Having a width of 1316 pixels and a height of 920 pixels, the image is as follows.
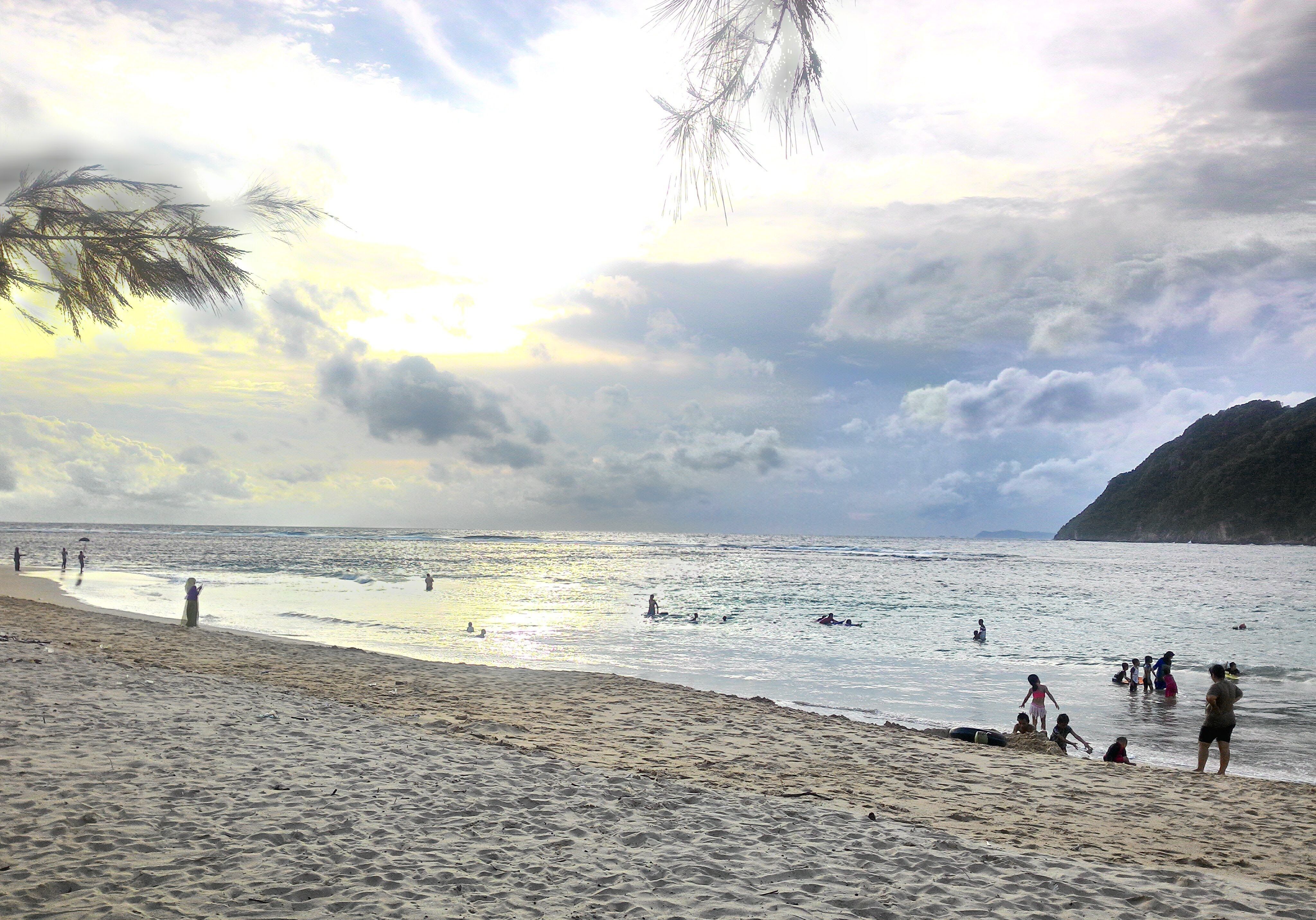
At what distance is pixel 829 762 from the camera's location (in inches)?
373

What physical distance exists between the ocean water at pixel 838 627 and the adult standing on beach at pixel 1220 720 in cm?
133

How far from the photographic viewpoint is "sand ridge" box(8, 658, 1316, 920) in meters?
4.61

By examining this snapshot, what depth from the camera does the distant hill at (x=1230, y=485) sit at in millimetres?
134625

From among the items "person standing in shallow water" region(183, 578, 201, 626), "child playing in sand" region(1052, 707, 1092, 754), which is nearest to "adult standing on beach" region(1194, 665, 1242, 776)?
"child playing in sand" region(1052, 707, 1092, 754)

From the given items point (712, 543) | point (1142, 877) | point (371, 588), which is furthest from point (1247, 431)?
point (1142, 877)

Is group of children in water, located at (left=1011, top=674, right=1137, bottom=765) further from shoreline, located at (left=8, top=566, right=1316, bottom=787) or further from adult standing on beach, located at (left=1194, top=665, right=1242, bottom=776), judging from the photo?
adult standing on beach, located at (left=1194, top=665, right=1242, bottom=776)

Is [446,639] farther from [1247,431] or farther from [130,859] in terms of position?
[1247,431]

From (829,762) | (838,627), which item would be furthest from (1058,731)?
(838,627)

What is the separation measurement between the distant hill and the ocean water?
2982 inches

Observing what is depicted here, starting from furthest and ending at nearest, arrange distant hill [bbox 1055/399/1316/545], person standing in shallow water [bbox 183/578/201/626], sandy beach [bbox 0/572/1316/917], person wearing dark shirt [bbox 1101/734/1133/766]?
distant hill [bbox 1055/399/1316/545]
person standing in shallow water [bbox 183/578/201/626]
person wearing dark shirt [bbox 1101/734/1133/766]
sandy beach [bbox 0/572/1316/917]

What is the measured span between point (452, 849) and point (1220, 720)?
10706mm

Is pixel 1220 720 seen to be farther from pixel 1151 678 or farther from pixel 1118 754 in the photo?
pixel 1151 678

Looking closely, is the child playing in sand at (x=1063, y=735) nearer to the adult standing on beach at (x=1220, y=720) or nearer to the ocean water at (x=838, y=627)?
the ocean water at (x=838, y=627)

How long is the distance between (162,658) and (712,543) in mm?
129196
